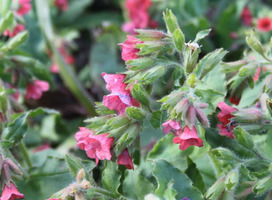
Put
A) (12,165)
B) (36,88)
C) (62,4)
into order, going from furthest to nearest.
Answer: (62,4), (36,88), (12,165)

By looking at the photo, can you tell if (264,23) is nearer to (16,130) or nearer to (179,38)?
(179,38)

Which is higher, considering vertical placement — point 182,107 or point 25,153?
point 182,107

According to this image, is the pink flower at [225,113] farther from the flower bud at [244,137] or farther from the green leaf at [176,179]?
the green leaf at [176,179]

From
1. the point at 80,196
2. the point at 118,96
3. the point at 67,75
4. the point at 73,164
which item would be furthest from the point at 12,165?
the point at 67,75

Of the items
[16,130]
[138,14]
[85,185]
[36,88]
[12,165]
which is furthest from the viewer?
[138,14]

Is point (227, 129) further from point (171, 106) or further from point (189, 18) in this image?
point (189, 18)

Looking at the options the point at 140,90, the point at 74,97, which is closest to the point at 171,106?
the point at 140,90

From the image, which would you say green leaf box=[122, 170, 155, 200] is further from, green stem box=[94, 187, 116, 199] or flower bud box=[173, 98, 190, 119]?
flower bud box=[173, 98, 190, 119]
